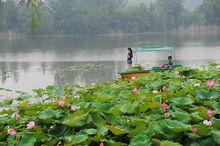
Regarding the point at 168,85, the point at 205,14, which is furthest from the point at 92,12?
A: the point at 168,85

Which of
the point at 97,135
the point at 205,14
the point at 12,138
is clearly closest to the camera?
the point at 97,135

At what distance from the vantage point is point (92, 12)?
8425cm

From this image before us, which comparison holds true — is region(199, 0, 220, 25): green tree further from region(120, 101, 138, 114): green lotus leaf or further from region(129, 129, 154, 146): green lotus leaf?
region(129, 129, 154, 146): green lotus leaf

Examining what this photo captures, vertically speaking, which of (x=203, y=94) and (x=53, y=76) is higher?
(x=203, y=94)

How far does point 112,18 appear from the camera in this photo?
84562 millimetres

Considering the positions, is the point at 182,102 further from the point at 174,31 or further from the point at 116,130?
the point at 174,31

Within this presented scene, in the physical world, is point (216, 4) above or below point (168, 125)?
above

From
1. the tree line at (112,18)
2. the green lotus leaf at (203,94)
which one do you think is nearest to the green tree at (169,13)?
the tree line at (112,18)

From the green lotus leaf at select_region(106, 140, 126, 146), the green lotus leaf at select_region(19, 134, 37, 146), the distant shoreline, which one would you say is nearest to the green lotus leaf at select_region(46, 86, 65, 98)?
the green lotus leaf at select_region(19, 134, 37, 146)

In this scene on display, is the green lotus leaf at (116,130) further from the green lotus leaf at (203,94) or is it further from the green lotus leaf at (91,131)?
the green lotus leaf at (203,94)

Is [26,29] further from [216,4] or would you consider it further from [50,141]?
[50,141]

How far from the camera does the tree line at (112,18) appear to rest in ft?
256

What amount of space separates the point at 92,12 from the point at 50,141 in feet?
272

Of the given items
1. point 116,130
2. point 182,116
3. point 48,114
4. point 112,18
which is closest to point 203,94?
point 182,116
